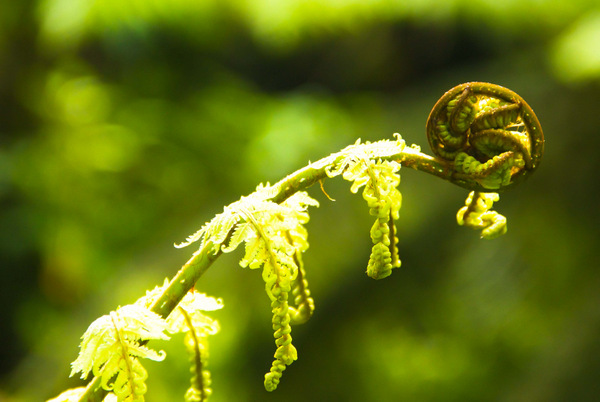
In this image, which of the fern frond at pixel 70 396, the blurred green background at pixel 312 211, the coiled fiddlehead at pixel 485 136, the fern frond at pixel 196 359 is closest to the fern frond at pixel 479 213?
the coiled fiddlehead at pixel 485 136

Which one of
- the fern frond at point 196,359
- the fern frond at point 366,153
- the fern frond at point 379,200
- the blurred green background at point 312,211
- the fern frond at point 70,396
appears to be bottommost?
the fern frond at point 70,396

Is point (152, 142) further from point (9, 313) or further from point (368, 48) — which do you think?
point (368, 48)

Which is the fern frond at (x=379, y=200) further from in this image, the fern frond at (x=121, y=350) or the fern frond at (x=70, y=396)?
the fern frond at (x=70, y=396)

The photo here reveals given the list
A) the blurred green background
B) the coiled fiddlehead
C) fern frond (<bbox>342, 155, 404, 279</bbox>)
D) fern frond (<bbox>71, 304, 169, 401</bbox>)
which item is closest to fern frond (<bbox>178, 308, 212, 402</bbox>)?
fern frond (<bbox>71, 304, 169, 401</bbox>)

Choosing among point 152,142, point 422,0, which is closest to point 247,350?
point 152,142

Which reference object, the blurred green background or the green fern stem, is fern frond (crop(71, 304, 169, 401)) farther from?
the blurred green background

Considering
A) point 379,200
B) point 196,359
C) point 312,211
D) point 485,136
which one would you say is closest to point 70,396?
point 196,359

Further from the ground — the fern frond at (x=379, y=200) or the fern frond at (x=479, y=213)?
the fern frond at (x=479, y=213)

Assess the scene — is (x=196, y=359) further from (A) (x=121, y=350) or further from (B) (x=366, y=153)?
(B) (x=366, y=153)
